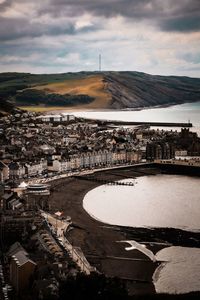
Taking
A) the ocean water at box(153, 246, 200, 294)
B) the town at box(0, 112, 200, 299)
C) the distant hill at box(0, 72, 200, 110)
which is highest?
the distant hill at box(0, 72, 200, 110)

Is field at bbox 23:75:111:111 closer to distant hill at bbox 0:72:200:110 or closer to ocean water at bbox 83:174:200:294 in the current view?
distant hill at bbox 0:72:200:110

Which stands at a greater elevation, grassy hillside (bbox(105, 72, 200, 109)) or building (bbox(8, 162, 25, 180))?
grassy hillside (bbox(105, 72, 200, 109))

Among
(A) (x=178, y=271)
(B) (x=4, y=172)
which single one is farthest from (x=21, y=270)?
(B) (x=4, y=172)

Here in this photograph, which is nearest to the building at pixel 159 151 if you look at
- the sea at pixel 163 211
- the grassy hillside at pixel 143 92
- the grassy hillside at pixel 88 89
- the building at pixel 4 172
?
the sea at pixel 163 211

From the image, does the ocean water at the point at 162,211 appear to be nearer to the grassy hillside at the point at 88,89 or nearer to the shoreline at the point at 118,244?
the shoreline at the point at 118,244

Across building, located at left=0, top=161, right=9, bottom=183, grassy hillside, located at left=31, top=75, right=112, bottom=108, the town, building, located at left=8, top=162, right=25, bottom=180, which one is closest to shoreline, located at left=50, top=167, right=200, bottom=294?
the town

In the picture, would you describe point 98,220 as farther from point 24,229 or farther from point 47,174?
point 47,174

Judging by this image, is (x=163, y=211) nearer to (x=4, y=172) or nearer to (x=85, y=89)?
(x=4, y=172)
